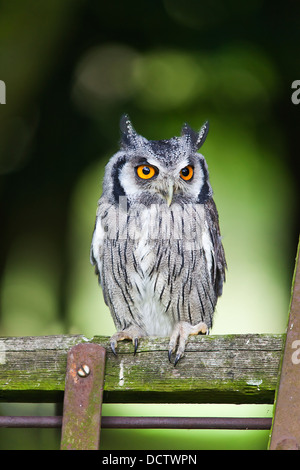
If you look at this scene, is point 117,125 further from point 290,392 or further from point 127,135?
point 290,392

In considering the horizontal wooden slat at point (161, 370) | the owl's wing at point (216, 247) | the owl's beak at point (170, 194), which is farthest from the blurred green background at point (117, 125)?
the horizontal wooden slat at point (161, 370)

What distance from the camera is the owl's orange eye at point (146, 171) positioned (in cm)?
337

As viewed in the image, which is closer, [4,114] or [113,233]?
[113,233]

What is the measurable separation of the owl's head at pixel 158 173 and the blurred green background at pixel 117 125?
118cm

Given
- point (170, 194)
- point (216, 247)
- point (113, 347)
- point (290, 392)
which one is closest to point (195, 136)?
point (170, 194)

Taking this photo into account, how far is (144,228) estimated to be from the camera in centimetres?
330

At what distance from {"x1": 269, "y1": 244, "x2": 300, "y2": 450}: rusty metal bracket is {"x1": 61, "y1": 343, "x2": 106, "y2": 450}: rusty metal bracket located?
17.9 inches

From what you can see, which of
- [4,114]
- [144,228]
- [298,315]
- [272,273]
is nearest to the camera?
[298,315]

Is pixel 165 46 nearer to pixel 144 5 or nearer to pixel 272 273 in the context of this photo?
pixel 144 5

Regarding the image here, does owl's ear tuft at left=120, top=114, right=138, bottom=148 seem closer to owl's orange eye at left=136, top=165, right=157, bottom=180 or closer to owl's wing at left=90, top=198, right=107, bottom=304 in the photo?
owl's orange eye at left=136, top=165, right=157, bottom=180

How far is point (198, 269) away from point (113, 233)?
0.46 meters

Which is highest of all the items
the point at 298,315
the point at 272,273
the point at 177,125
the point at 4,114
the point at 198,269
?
the point at 177,125

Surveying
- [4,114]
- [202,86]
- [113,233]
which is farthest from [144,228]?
[202,86]

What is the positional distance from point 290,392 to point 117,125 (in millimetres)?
3304
